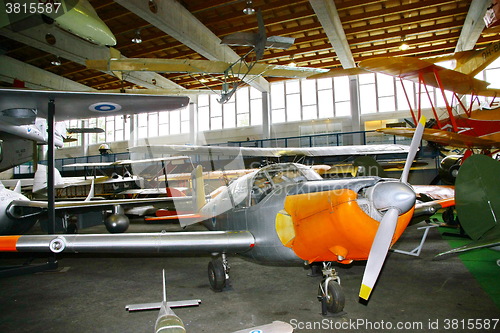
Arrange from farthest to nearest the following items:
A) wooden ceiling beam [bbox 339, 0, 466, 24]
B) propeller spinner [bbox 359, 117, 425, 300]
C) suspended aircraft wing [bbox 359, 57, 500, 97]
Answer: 1. wooden ceiling beam [bbox 339, 0, 466, 24]
2. suspended aircraft wing [bbox 359, 57, 500, 97]
3. propeller spinner [bbox 359, 117, 425, 300]

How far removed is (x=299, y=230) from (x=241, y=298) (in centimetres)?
158

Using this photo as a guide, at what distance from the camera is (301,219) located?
336 cm

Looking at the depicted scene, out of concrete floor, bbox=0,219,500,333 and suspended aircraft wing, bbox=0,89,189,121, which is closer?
concrete floor, bbox=0,219,500,333

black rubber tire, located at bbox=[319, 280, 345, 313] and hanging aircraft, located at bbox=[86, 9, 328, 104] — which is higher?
hanging aircraft, located at bbox=[86, 9, 328, 104]

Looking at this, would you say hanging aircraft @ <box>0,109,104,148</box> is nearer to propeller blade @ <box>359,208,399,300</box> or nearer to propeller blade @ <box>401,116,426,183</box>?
propeller blade @ <box>359,208,399,300</box>

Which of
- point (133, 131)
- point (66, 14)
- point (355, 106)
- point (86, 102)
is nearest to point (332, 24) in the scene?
point (66, 14)

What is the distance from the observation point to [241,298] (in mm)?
4324

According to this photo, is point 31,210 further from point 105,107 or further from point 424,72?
point 424,72

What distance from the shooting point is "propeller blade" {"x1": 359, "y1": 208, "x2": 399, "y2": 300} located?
8.96 feet

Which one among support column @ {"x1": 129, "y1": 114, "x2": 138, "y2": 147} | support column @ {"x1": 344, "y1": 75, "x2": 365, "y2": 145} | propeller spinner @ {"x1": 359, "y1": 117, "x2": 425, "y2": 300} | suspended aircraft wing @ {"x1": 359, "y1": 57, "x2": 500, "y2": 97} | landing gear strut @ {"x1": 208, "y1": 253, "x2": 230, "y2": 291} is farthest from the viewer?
support column @ {"x1": 129, "y1": 114, "x2": 138, "y2": 147}

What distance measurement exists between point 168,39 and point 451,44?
46.3 feet

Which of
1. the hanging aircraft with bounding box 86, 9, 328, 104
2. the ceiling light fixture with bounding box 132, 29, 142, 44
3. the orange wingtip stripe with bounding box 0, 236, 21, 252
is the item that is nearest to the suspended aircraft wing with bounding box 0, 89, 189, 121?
the orange wingtip stripe with bounding box 0, 236, 21, 252

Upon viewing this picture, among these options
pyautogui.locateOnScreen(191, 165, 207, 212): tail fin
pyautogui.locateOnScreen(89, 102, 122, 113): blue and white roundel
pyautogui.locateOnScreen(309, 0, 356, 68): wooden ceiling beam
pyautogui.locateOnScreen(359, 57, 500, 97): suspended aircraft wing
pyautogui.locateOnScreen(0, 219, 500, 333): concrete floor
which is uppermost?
pyautogui.locateOnScreen(309, 0, 356, 68): wooden ceiling beam

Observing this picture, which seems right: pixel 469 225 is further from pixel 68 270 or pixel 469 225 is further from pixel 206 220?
pixel 68 270
